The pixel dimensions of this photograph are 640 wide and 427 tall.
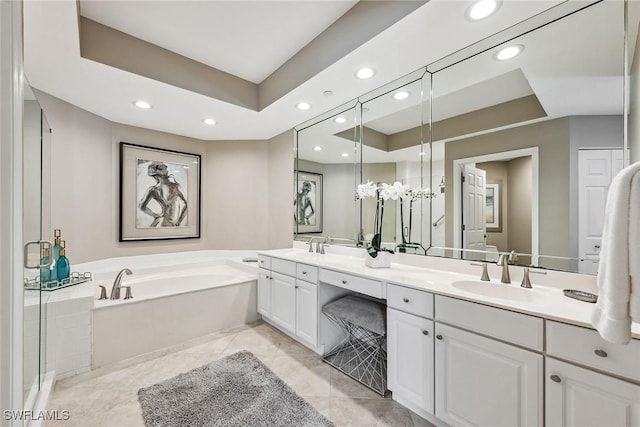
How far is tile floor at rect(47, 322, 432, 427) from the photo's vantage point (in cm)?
157

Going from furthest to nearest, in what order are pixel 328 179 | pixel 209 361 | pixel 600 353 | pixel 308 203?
pixel 308 203
pixel 328 179
pixel 209 361
pixel 600 353

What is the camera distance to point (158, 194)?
3.33m

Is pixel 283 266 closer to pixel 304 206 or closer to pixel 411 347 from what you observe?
pixel 304 206

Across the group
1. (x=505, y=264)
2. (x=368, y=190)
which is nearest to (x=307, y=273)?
(x=368, y=190)

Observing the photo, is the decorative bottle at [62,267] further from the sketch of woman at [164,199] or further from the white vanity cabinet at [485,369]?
the white vanity cabinet at [485,369]

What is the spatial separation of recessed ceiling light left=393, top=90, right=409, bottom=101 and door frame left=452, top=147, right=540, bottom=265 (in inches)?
27.6

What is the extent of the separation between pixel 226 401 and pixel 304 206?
6.82 feet

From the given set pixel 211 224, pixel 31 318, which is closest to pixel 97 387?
pixel 31 318

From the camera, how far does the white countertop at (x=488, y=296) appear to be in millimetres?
1085

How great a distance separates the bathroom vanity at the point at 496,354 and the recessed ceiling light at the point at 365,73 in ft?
4.99

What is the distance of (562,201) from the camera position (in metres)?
1.47

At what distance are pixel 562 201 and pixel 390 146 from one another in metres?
1.30

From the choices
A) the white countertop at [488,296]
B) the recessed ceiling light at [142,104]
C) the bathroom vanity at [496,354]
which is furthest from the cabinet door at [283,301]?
the recessed ceiling light at [142,104]

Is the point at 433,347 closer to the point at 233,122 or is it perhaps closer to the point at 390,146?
the point at 390,146
